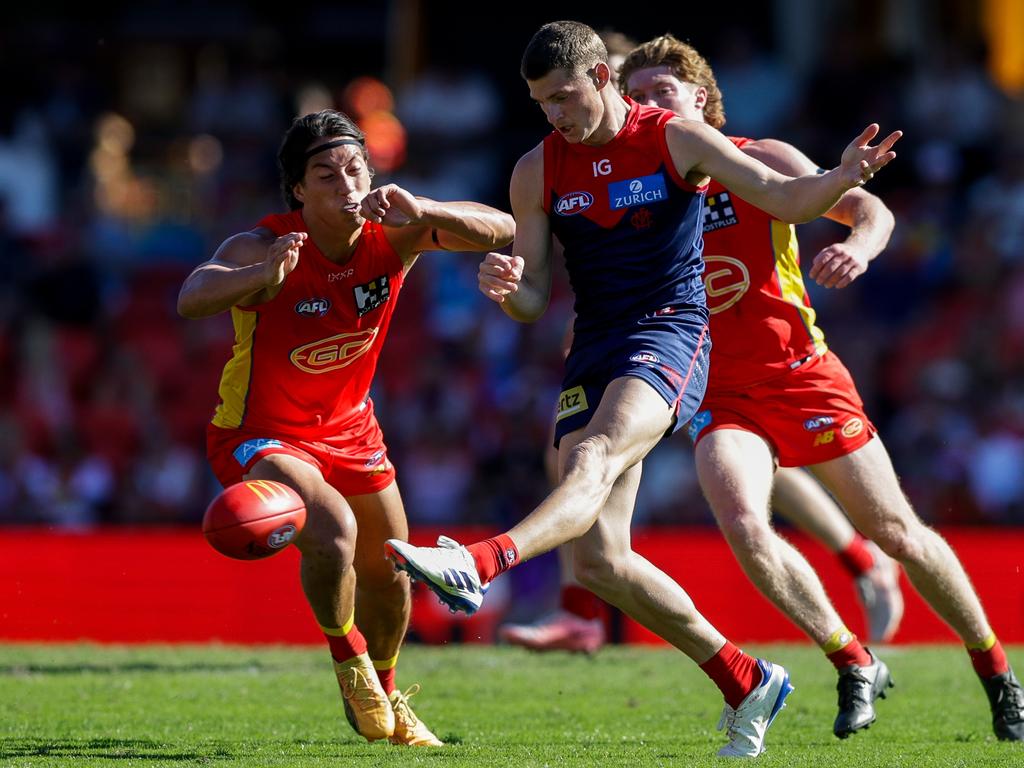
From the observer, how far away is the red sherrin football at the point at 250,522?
5.98m

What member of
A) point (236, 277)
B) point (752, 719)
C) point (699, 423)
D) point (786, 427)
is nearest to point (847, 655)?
point (752, 719)

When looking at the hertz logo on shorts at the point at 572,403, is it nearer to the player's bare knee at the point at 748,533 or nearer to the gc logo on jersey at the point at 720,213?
the player's bare knee at the point at 748,533

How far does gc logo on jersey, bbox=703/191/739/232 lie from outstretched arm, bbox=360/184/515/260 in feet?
3.46

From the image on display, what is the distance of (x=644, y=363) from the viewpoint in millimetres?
6195

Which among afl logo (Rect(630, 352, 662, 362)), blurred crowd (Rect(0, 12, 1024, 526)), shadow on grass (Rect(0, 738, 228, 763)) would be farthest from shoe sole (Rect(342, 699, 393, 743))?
blurred crowd (Rect(0, 12, 1024, 526))

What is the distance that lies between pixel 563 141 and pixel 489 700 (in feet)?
10.2

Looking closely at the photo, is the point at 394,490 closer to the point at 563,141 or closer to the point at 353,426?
the point at 353,426

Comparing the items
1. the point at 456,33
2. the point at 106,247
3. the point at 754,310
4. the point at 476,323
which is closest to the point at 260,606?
the point at 476,323

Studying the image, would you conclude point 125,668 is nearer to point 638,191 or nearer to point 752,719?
point 752,719

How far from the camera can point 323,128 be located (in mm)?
6918

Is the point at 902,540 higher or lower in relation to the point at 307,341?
lower

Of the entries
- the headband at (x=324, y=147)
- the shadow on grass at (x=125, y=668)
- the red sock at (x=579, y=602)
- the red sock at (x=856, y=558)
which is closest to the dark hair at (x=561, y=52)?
the headband at (x=324, y=147)

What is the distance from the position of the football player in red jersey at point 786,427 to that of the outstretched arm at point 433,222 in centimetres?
117

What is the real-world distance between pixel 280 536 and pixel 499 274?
1.30 meters
